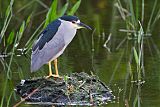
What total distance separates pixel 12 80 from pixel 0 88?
443 mm

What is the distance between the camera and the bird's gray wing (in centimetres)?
759

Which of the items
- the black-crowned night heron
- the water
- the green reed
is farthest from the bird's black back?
the water

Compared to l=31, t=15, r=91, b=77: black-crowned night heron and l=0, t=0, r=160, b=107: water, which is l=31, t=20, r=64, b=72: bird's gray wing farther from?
l=0, t=0, r=160, b=107: water

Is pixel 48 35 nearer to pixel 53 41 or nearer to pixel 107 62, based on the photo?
pixel 53 41

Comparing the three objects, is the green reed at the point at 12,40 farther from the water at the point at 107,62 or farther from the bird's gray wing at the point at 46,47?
the bird's gray wing at the point at 46,47

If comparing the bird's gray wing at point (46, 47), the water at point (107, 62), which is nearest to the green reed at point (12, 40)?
the water at point (107, 62)

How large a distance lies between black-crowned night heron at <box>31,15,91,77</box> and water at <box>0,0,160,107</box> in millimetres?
411

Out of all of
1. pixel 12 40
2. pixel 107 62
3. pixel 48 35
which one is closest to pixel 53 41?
pixel 48 35

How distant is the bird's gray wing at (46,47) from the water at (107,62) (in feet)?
1.25

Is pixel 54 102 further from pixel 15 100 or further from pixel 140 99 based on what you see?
pixel 140 99

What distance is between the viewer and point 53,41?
25.3 ft

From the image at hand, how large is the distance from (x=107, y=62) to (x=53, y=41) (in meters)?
1.53

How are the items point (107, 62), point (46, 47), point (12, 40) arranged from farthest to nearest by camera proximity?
point (12, 40) < point (107, 62) < point (46, 47)

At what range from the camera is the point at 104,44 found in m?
10.3
